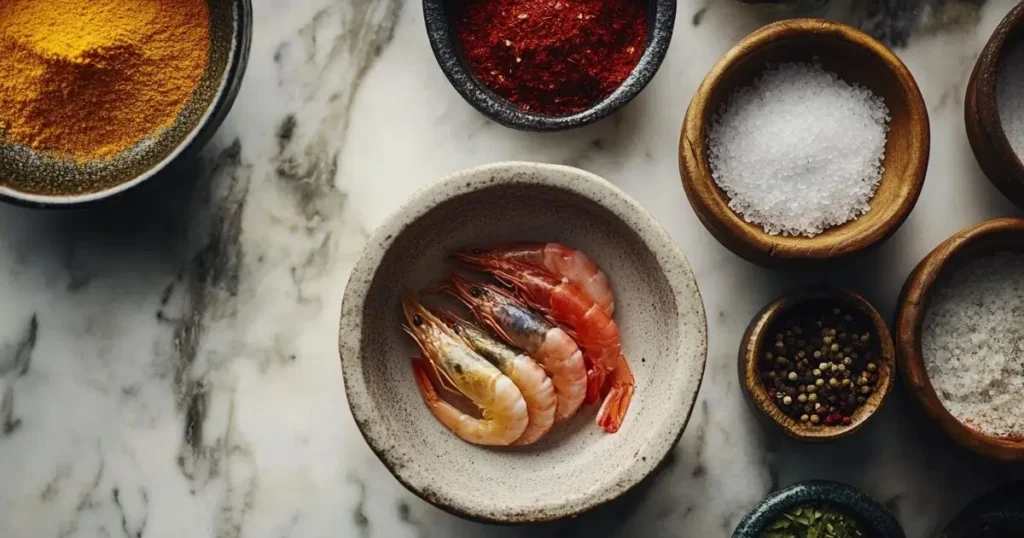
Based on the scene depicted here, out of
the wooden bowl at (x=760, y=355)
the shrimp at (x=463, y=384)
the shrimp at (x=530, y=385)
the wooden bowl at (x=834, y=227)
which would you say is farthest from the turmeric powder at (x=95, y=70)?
the wooden bowl at (x=760, y=355)

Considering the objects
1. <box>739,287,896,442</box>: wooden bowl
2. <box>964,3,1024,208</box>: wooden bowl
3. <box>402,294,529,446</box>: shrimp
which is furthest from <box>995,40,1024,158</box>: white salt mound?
<box>402,294,529,446</box>: shrimp

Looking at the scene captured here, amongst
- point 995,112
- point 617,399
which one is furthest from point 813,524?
point 995,112

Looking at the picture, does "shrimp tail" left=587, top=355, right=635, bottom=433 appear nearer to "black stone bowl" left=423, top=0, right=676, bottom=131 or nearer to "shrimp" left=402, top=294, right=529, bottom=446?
"shrimp" left=402, top=294, right=529, bottom=446

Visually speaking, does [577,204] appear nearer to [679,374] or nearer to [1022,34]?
[679,374]

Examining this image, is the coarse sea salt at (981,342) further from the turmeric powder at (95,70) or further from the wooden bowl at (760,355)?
the turmeric powder at (95,70)

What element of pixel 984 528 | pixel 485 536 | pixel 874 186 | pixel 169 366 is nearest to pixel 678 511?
pixel 485 536
